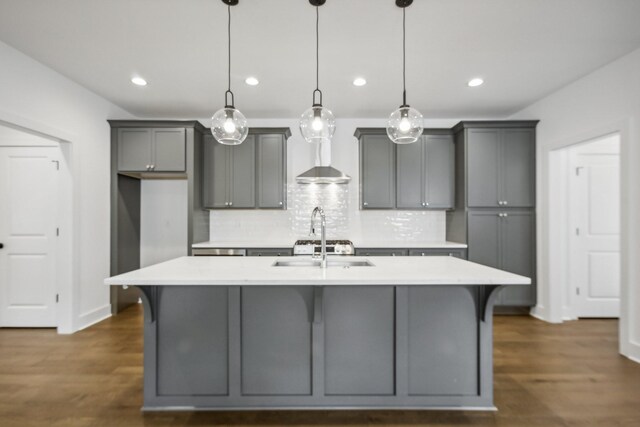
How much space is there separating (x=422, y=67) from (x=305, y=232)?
2.71m

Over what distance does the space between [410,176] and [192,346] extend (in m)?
3.49

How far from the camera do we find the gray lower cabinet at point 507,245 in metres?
4.19

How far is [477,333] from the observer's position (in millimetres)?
2137

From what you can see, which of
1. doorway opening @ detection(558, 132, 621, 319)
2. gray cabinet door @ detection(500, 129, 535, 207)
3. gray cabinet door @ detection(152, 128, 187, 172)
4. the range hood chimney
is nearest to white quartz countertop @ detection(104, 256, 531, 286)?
the range hood chimney

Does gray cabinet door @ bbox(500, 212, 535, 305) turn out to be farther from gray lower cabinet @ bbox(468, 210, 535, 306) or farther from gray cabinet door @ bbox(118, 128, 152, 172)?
gray cabinet door @ bbox(118, 128, 152, 172)

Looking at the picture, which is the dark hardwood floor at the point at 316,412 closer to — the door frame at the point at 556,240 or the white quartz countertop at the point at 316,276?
the door frame at the point at 556,240

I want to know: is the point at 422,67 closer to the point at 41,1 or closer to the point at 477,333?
the point at 477,333

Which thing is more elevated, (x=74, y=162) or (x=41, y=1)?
(x=41, y=1)

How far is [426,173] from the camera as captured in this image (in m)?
4.54

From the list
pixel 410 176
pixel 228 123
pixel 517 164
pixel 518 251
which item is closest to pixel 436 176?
pixel 410 176

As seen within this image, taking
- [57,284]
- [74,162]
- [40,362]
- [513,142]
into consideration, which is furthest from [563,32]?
[57,284]

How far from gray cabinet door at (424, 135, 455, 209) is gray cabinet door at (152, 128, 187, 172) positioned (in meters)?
3.30

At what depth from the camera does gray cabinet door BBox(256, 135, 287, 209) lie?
4.51m

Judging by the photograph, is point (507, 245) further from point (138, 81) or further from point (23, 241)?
point (23, 241)
